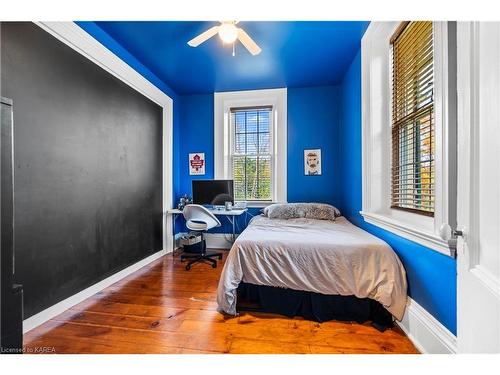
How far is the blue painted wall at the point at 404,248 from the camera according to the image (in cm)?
120

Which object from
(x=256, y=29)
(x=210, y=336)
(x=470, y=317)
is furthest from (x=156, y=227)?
(x=470, y=317)

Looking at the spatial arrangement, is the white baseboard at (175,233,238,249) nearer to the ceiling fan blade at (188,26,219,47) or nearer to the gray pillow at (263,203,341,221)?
the gray pillow at (263,203,341,221)

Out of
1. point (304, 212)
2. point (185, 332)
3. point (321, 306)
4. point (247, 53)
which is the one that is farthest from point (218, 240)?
point (247, 53)

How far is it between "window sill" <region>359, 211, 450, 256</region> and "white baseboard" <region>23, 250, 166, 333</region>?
2.71m

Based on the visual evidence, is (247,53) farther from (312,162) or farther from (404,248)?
(404,248)

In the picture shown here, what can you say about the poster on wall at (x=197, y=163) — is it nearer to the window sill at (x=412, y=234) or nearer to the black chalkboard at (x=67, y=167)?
the black chalkboard at (x=67, y=167)

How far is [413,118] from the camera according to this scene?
1.70 meters

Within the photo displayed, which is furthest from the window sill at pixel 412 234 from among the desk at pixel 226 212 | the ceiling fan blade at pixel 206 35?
the ceiling fan blade at pixel 206 35

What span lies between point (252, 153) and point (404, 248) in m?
2.72

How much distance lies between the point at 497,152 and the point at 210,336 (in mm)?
1745

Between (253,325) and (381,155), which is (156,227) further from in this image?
(381,155)

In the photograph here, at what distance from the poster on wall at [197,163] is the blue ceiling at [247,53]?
113 centimetres

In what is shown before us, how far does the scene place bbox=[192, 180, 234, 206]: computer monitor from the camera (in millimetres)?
3523

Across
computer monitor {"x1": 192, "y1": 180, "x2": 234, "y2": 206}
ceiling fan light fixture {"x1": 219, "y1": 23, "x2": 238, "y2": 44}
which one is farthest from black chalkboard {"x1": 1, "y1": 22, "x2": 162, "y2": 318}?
ceiling fan light fixture {"x1": 219, "y1": 23, "x2": 238, "y2": 44}
